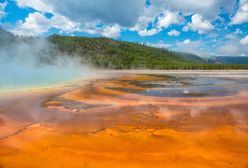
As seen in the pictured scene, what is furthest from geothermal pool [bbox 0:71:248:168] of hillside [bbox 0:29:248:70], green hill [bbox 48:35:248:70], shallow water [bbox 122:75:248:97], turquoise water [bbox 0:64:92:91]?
green hill [bbox 48:35:248:70]

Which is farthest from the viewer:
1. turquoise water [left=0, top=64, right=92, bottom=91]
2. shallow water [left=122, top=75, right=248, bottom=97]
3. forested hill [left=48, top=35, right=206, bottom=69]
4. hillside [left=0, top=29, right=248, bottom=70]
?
forested hill [left=48, top=35, right=206, bottom=69]

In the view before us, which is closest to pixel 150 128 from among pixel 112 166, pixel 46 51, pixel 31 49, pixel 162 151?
pixel 162 151

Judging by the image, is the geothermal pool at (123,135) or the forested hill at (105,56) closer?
the geothermal pool at (123,135)

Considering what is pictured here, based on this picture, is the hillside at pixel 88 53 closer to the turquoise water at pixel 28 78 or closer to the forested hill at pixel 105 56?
the forested hill at pixel 105 56

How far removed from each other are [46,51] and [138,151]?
80.4 m

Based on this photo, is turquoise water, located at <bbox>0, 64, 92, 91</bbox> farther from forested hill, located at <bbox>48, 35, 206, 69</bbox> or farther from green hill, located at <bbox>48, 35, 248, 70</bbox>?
forested hill, located at <bbox>48, 35, 206, 69</bbox>

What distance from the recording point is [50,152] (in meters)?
6.80

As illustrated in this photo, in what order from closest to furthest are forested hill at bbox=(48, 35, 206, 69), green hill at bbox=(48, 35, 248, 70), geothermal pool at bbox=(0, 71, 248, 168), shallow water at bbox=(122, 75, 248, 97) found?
geothermal pool at bbox=(0, 71, 248, 168), shallow water at bbox=(122, 75, 248, 97), green hill at bbox=(48, 35, 248, 70), forested hill at bbox=(48, 35, 206, 69)

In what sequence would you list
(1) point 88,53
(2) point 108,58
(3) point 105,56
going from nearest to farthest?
(2) point 108,58
(1) point 88,53
(3) point 105,56

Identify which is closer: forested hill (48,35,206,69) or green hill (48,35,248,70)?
green hill (48,35,248,70)

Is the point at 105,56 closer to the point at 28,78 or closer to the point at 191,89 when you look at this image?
the point at 28,78

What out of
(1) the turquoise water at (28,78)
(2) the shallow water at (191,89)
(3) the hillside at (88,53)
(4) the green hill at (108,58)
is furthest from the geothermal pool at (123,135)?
(4) the green hill at (108,58)

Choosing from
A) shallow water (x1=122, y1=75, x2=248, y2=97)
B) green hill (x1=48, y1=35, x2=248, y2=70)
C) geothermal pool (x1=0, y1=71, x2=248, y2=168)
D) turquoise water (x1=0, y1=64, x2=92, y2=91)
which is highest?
green hill (x1=48, y1=35, x2=248, y2=70)

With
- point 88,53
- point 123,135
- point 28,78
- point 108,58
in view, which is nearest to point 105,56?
point 108,58
